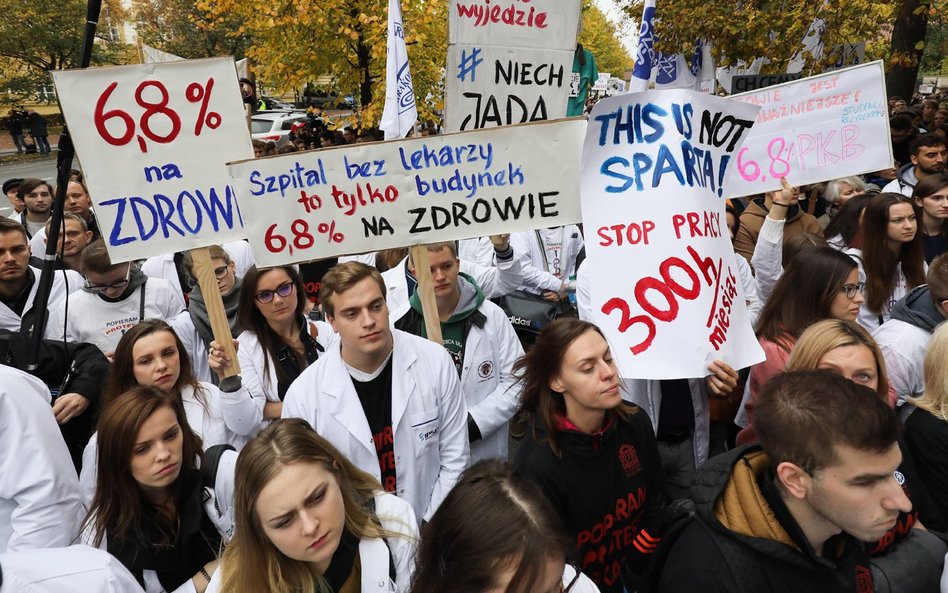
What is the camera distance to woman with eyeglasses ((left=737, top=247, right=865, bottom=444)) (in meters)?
3.30

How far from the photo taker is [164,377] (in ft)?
11.0

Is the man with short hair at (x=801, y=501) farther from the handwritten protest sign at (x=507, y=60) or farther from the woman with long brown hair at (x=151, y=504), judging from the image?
the handwritten protest sign at (x=507, y=60)

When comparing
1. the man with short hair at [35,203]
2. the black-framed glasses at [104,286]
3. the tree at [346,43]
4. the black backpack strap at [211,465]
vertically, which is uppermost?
the tree at [346,43]

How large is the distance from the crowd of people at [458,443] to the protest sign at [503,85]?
84cm

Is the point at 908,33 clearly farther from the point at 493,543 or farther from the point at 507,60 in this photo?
the point at 493,543

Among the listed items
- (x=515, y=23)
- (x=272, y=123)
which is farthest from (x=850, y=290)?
(x=272, y=123)

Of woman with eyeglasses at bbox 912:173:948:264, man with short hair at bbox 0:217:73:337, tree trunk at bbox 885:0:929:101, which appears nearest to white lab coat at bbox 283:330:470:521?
man with short hair at bbox 0:217:73:337

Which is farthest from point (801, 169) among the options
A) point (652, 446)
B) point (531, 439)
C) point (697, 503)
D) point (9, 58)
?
point (9, 58)

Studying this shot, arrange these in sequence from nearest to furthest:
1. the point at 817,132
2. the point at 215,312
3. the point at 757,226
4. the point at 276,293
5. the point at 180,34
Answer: the point at 215,312
the point at 276,293
the point at 817,132
the point at 757,226
the point at 180,34

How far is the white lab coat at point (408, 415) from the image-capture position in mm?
3006

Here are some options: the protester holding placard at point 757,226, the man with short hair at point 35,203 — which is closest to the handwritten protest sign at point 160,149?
the protester holding placard at point 757,226

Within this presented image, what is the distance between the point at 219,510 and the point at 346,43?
9870 mm

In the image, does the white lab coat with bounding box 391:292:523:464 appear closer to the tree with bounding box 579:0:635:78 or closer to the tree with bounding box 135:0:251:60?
the tree with bounding box 135:0:251:60

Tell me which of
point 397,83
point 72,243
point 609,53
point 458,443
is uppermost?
point 609,53
